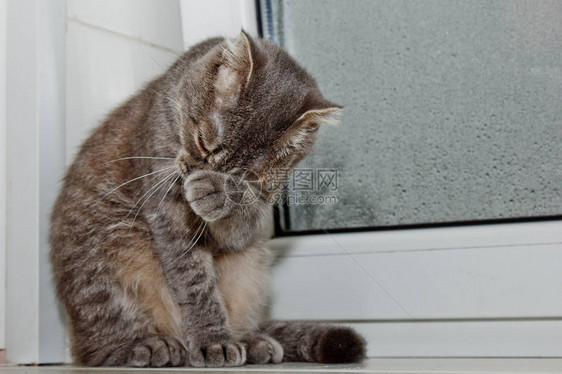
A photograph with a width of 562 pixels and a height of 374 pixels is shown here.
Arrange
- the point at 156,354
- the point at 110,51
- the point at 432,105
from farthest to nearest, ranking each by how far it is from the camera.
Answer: the point at 110,51 → the point at 432,105 → the point at 156,354

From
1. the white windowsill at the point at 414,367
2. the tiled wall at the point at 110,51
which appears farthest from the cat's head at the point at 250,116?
the tiled wall at the point at 110,51

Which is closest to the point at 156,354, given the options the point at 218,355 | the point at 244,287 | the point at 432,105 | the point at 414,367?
the point at 218,355

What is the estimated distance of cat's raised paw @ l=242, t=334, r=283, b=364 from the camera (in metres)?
1.36

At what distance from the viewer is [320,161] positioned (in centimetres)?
165

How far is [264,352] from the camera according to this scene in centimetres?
136

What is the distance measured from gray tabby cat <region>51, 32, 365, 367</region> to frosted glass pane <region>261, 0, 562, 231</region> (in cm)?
24

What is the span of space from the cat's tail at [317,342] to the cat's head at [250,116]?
0.37 m

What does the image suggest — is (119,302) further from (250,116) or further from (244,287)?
(250,116)

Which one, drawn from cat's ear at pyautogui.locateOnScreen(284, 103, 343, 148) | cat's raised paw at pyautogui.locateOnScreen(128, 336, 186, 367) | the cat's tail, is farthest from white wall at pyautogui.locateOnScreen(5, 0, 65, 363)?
cat's ear at pyautogui.locateOnScreen(284, 103, 343, 148)

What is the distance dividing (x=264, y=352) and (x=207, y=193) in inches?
15.1

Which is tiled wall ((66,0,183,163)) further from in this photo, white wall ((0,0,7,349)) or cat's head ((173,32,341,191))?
cat's head ((173,32,341,191))

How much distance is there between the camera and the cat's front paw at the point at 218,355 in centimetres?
130

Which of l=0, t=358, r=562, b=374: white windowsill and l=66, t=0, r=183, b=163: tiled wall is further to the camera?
l=66, t=0, r=183, b=163: tiled wall

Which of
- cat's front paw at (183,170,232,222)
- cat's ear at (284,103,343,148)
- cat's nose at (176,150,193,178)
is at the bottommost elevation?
cat's front paw at (183,170,232,222)
